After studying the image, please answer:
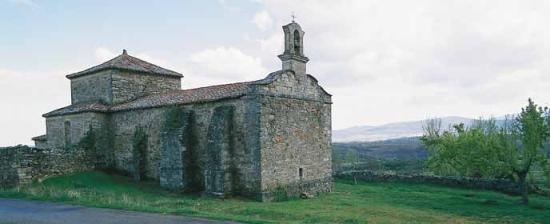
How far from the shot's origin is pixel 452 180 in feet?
103

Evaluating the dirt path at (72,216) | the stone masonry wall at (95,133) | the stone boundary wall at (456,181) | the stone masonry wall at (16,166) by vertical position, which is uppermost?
the stone masonry wall at (95,133)

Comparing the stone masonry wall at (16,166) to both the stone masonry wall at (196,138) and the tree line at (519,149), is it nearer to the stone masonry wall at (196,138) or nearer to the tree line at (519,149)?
the stone masonry wall at (196,138)

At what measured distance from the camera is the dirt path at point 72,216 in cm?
1316

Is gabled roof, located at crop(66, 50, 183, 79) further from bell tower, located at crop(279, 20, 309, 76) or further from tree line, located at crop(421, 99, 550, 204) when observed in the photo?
tree line, located at crop(421, 99, 550, 204)

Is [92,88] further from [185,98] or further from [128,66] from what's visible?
[185,98]

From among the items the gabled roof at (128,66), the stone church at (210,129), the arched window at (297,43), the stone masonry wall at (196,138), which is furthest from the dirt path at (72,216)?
the arched window at (297,43)

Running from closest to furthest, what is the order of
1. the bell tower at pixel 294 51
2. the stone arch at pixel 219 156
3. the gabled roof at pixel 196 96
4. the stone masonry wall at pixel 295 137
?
1. the stone arch at pixel 219 156
2. the stone masonry wall at pixel 295 137
3. the gabled roof at pixel 196 96
4. the bell tower at pixel 294 51

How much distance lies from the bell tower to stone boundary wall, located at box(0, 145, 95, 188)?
41.6ft

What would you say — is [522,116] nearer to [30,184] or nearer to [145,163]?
[145,163]

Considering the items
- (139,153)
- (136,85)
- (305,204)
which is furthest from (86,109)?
(305,204)

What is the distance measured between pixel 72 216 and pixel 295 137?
11.8 meters

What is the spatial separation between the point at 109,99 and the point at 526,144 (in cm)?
2350

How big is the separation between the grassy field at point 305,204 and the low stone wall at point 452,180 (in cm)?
256

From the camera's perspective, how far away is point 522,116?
923 inches
